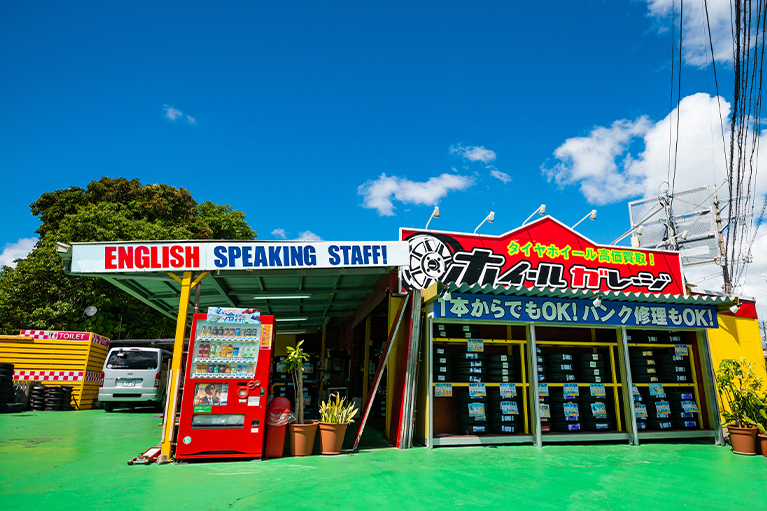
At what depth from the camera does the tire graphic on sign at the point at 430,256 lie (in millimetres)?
10641

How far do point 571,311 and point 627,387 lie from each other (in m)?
→ 1.84

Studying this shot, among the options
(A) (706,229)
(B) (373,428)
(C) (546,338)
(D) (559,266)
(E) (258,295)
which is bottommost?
(B) (373,428)

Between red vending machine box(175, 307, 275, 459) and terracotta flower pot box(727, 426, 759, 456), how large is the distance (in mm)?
7833

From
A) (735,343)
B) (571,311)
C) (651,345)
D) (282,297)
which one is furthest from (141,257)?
(735,343)

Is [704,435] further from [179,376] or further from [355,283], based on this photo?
[179,376]

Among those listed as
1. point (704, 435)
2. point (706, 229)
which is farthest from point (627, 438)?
point (706, 229)

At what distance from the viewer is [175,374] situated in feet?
22.2

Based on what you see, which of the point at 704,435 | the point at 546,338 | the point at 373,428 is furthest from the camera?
the point at 373,428

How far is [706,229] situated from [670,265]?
1569 cm

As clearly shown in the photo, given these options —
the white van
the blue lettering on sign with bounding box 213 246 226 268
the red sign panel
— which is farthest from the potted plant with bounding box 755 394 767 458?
the white van

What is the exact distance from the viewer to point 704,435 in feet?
29.0

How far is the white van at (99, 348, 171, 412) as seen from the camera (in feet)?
44.4

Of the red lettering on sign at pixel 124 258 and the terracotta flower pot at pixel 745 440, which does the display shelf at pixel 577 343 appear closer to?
the terracotta flower pot at pixel 745 440

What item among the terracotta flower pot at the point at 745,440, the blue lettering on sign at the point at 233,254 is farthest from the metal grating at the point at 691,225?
the blue lettering on sign at the point at 233,254
